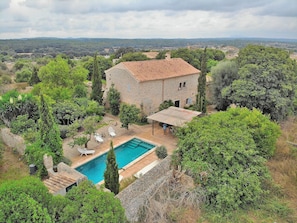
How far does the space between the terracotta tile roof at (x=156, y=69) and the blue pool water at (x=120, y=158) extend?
7778 millimetres

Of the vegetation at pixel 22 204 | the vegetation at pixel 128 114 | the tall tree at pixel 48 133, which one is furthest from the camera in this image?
the vegetation at pixel 128 114

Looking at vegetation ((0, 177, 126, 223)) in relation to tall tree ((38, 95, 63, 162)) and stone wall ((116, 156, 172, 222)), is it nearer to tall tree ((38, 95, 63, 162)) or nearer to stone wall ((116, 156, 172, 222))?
stone wall ((116, 156, 172, 222))

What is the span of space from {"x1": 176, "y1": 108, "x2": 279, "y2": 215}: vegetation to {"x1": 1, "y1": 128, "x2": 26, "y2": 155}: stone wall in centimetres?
1244

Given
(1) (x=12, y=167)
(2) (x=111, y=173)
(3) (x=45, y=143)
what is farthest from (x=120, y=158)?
(1) (x=12, y=167)

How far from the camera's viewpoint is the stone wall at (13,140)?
18.7 metres

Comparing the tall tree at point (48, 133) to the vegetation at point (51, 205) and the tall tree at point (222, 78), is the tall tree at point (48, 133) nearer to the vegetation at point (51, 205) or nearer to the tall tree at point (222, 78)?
the vegetation at point (51, 205)

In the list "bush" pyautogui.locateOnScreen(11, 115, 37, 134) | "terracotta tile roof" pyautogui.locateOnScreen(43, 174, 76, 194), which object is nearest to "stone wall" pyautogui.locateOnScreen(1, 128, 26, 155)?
"bush" pyautogui.locateOnScreen(11, 115, 37, 134)

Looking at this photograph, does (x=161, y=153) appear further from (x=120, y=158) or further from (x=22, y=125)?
(x=22, y=125)

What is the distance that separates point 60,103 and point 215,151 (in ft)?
58.1

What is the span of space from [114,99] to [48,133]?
561 inches

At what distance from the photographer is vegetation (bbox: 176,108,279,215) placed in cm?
1302

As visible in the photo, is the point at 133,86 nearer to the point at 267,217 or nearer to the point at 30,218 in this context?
the point at 267,217

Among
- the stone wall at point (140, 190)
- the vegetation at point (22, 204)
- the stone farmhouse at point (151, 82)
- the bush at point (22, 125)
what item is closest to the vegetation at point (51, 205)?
the vegetation at point (22, 204)

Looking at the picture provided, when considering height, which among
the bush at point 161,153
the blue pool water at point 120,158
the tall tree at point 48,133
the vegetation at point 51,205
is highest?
the vegetation at point 51,205
